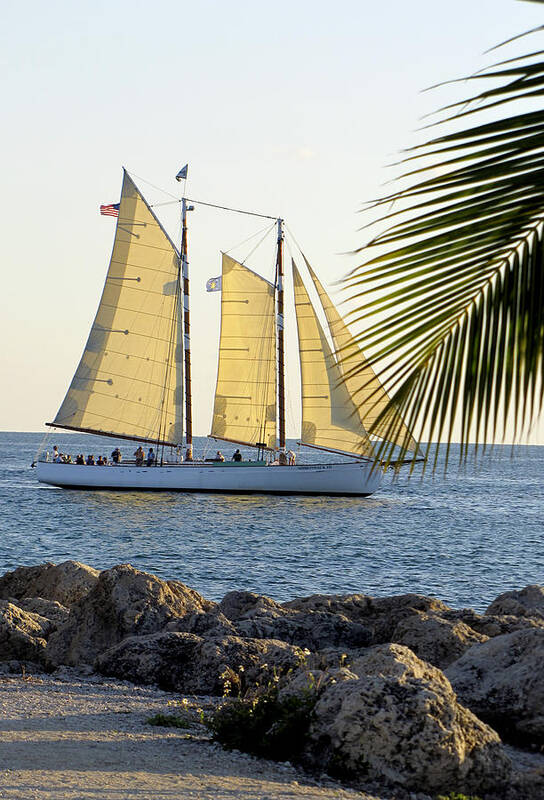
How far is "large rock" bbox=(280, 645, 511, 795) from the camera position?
553 centimetres

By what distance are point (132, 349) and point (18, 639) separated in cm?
3905

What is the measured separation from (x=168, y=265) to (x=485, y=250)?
159ft

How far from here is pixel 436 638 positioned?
9.34 meters

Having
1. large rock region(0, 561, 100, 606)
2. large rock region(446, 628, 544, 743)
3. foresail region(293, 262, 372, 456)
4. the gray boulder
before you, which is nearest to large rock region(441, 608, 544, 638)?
large rock region(446, 628, 544, 743)

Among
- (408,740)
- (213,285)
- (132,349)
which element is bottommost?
(408,740)

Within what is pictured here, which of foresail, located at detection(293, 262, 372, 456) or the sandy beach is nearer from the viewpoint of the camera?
the sandy beach

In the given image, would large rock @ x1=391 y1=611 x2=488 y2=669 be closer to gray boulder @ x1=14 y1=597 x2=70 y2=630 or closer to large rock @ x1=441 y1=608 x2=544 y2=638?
large rock @ x1=441 y1=608 x2=544 y2=638

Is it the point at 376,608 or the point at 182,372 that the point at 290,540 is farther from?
the point at 376,608

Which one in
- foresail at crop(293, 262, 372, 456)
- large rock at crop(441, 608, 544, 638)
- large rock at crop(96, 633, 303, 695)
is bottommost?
large rock at crop(96, 633, 303, 695)

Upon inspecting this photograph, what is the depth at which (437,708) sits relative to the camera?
5672 millimetres

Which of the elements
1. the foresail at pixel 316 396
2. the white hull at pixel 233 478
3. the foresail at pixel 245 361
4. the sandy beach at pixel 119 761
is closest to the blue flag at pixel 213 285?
the foresail at pixel 245 361

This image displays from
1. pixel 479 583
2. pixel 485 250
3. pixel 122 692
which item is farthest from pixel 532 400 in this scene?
pixel 479 583

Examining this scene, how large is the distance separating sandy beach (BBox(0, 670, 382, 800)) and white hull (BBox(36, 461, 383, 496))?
45204 millimetres

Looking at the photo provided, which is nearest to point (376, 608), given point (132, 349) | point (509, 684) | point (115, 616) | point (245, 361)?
point (115, 616)
